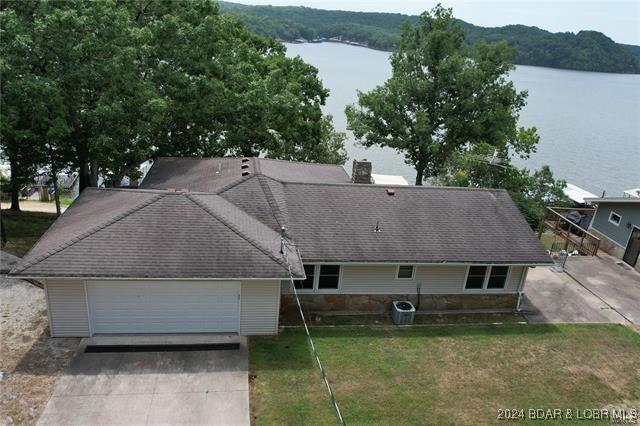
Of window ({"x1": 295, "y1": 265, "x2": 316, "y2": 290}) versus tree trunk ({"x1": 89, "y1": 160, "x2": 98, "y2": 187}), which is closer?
window ({"x1": 295, "y1": 265, "x2": 316, "y2": 290})

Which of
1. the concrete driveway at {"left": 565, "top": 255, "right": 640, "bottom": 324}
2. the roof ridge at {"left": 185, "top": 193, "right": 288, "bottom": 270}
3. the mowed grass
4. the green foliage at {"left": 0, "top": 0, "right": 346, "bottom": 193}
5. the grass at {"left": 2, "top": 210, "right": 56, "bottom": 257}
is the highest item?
the green foliage at {"left": 0, "top": 0, "right": 346, "bottom": 193}

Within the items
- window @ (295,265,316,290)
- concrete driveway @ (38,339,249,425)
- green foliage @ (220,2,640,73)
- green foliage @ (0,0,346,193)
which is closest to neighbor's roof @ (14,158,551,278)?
window @ (295,265,316,290)

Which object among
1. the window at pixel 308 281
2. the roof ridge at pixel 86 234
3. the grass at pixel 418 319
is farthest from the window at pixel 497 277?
the roof ridge at pixel 86 234

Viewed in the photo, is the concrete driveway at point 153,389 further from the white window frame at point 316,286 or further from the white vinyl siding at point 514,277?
the white vinyl siding at point 514,277

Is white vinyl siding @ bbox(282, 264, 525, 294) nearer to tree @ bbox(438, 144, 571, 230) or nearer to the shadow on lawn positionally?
the shadow on lawn

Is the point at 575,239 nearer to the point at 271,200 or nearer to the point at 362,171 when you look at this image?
the point at 362,171

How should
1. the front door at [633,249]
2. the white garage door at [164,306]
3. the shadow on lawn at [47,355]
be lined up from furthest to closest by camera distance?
the front door at [633,249], the white garage door at [164,306], the shadow on lawn at [47,355]

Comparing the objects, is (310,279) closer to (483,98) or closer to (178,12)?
(178,12)
